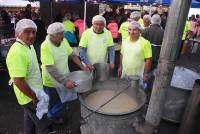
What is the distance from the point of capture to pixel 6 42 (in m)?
7.18

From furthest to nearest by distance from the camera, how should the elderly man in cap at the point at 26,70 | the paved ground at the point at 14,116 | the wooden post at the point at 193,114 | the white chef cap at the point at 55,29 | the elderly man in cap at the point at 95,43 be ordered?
the paved ground at the point at 14,116
the elderly man in cap at the point at 95,43
the wooden post at the point at 193,114
the white chef cap at the point at 55,29
the elderly man in cap at the point at 26,70

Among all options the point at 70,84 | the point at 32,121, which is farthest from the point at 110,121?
the point at 32,121

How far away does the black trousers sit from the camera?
3.22 metres

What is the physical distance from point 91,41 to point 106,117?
6.17 ft

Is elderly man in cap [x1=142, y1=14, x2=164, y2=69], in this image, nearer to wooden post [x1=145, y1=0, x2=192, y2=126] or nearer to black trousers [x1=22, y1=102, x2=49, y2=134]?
wooden post [x1=145, y1=0, x2=192, y2=126]

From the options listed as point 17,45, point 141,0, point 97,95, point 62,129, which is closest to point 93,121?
point 97,95

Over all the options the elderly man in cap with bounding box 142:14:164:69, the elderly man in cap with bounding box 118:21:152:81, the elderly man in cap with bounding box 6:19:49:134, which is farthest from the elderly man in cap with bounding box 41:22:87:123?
the elderly man in cap with bounding box 142:14:164:69

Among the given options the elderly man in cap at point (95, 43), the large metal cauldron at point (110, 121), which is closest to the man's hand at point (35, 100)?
the large metal cauldron at point (110, 121)

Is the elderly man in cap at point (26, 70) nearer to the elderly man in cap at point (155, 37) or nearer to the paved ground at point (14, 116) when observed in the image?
the paved ground at point (14, 116)

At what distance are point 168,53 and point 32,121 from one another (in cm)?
223

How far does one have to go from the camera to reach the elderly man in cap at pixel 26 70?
9.39 ft

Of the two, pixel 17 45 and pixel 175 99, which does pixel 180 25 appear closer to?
pixel 17 45

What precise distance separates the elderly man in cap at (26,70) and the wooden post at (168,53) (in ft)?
4.97

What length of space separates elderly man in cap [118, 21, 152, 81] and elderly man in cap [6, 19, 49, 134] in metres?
1.68
